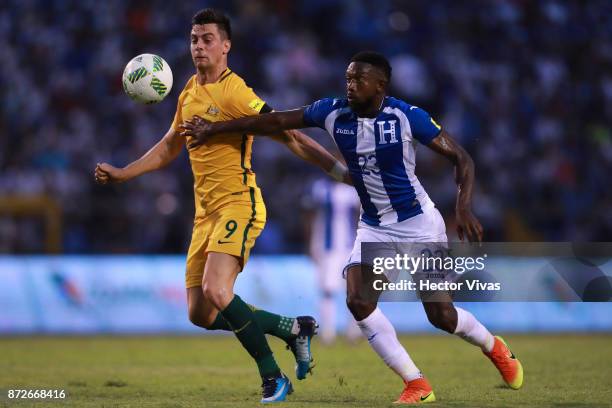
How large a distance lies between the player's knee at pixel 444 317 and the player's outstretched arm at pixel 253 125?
1.67 metres

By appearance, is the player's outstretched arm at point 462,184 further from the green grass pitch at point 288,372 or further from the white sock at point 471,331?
the green grass pitch at point 288,372

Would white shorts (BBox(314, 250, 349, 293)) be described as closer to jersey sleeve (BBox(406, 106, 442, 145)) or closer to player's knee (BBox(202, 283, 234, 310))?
player's knee (BBox(202, 283, 234, 310))

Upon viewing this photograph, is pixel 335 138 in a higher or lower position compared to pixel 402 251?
higher

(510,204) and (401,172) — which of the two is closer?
(401,172)

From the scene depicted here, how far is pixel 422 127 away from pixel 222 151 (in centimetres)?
159

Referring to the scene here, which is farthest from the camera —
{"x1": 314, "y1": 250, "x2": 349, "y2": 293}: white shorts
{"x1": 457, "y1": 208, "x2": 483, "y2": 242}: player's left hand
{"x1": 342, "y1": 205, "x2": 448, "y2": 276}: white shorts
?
{"x1": 314, "y1": 250, "x2": 349, "y2": 293}: white shorts

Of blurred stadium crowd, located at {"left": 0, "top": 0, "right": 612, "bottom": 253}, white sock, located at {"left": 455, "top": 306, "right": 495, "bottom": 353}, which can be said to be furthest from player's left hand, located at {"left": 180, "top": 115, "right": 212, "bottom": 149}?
blurred stadium crowd, located at {"left": 0, "top": 0, "right": 612, "bottom": 253}

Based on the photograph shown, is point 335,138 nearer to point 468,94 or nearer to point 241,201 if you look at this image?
point 241,201

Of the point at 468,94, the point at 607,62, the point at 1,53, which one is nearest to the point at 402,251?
the point at 468,94

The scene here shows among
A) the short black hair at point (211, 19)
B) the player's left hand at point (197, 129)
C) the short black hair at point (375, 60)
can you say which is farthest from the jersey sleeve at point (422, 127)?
the short black hair at point (211, 19)

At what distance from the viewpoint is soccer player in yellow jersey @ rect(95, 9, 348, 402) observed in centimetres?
759

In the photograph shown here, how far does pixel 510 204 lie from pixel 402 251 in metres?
9.17

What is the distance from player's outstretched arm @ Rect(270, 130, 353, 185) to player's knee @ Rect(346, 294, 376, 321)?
0.97 metres

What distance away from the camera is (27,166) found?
17859 mm
